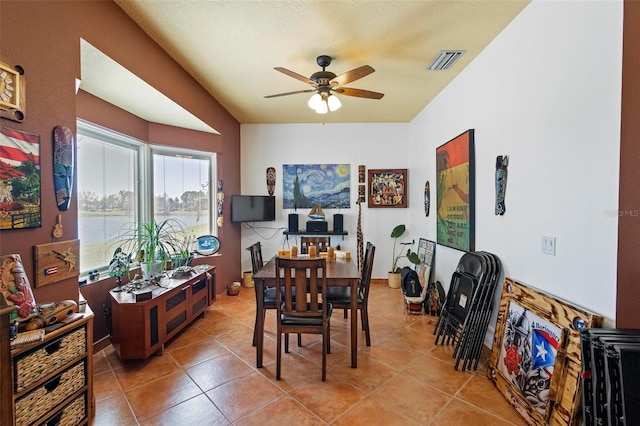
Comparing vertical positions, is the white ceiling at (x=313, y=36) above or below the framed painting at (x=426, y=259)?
above

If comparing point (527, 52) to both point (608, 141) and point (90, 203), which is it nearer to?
point (608, 141)

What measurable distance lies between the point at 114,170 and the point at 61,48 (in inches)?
69.9

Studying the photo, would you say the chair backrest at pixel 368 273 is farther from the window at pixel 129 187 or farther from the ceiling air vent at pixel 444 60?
the window at pixel 129 187

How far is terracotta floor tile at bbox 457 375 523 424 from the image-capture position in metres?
1.82

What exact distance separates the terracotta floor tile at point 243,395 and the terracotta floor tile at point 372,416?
527 millimetres

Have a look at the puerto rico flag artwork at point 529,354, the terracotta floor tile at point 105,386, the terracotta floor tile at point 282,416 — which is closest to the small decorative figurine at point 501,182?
the puerto rico flag artwork at point 529,354

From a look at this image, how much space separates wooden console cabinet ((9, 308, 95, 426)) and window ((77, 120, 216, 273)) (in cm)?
156

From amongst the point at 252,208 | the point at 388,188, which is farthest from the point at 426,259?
the point at 252,208

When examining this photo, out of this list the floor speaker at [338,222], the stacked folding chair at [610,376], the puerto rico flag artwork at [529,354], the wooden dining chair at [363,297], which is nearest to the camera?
the stacked folding chair at [610,376]

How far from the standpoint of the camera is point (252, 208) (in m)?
4.70

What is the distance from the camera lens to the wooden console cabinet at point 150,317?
7.70 feet

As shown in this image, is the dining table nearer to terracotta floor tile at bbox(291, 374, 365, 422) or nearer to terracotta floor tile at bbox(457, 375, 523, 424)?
terracotta floor tile at bbox(291, 374, 365, 422)

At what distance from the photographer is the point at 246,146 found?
16.5 ft

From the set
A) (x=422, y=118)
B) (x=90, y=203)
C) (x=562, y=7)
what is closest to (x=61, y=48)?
(x=90, y=203)
